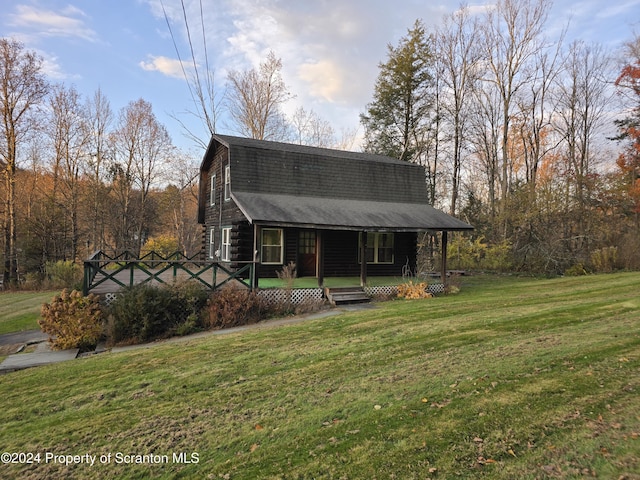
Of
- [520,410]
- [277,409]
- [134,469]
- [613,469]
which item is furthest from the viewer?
[277,409]

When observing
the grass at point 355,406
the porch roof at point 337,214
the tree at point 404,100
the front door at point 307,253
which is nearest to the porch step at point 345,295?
the porch roof at point 337,214

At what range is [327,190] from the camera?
618 inches

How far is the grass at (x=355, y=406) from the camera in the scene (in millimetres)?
3178

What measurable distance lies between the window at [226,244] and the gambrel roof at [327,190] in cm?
256

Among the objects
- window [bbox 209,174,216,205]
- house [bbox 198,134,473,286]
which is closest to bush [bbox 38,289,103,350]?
house [bbox 198,134,473,286]

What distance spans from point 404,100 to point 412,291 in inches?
754

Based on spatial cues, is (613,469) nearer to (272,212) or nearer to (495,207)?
(272,212)

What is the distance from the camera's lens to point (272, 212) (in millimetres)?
12289

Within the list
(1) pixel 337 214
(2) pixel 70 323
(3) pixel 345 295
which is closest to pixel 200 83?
(1) pixel 337 214

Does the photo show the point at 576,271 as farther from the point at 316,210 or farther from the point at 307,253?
the point at 316,210

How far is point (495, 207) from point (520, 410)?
2791 cm

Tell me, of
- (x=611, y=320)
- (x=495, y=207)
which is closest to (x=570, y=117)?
(x=495, y=207)

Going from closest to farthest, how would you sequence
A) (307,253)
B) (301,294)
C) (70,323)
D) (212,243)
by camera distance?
1. (70,323)
2. (301,294)
3. (307,253)
4. (212,243)

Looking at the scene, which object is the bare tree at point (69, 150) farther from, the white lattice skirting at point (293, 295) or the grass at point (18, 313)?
the white lattice skirting at point (293, 295)
